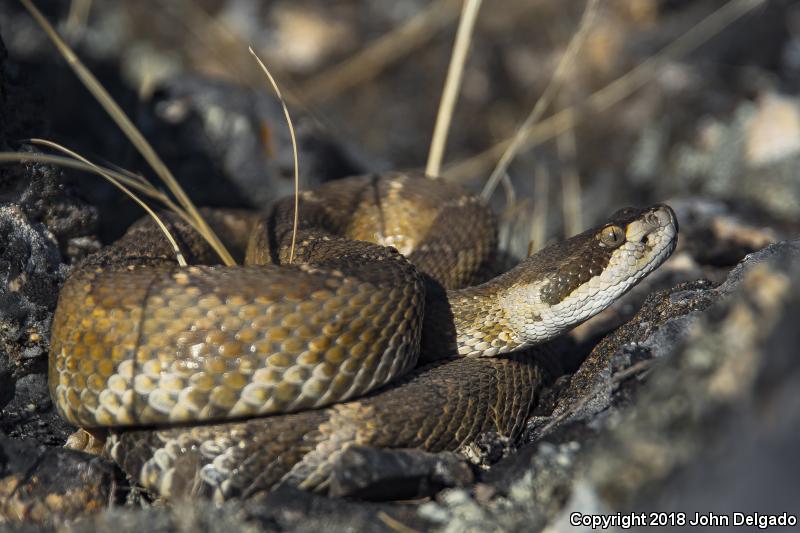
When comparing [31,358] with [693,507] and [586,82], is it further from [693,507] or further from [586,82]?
[586,82]

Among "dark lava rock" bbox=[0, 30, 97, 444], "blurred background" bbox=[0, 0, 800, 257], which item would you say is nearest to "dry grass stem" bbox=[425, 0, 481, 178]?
"blurred background" bbox=[0, 0, 800, 257]

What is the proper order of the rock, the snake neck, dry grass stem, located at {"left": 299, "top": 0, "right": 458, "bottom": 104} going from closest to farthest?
the snake neck
the rock
dry grass stem, located at {"left": 299, "top": 0, "right": 458, "bottom": 104}

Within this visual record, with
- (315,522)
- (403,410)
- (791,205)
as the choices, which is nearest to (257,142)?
(403,410)

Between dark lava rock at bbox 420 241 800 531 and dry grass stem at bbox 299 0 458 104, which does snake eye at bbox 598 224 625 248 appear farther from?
dry grass stem at bbox 299 0 458 104

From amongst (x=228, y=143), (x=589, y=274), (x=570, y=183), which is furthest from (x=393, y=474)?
(x=570, y=183)

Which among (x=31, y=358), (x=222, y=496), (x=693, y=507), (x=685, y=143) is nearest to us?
(x=693, y=507)
